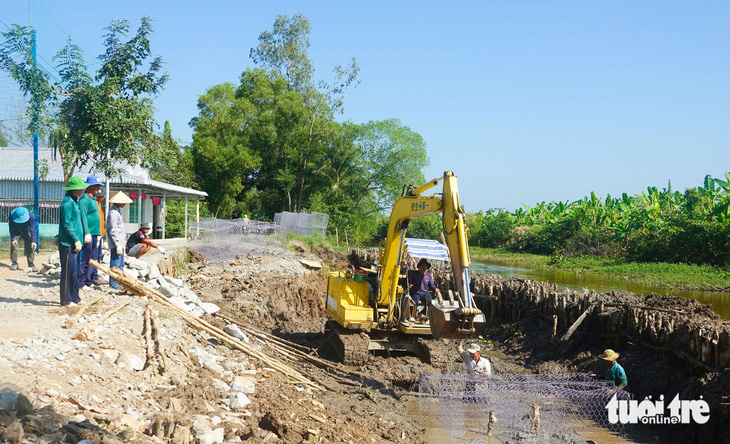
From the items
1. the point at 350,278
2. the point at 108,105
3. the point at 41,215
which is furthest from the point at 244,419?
the point at 41,215

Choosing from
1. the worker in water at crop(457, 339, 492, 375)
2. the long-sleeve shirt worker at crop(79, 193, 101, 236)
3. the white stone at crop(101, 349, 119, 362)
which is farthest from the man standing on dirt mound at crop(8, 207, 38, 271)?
the worker in water at crop(457, 339, 492, 375)

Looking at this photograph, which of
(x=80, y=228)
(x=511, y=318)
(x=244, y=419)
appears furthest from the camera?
(x=511, y=318)

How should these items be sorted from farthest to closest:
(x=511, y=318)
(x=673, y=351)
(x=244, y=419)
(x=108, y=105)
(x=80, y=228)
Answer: (x=511, y=318) < (x=108, y=105) < (x=673, y=351) < (x=80, y=228) < (x=244, y=419)

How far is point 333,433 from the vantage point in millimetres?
6742

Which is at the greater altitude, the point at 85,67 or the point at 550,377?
the point at 85,67

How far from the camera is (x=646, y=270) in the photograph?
29734 millimetres

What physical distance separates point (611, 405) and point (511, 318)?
667 cm

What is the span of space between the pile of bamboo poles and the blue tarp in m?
3.91

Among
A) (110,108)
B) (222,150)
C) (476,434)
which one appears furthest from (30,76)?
(222,150)

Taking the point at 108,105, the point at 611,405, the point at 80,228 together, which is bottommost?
the point at 611,405

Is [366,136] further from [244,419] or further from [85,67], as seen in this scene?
[244,419]

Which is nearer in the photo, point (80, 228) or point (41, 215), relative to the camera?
point (80, 228)

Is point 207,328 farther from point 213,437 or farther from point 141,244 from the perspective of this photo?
point 213,437

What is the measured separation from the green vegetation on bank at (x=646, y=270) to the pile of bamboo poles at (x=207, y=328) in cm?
2002
